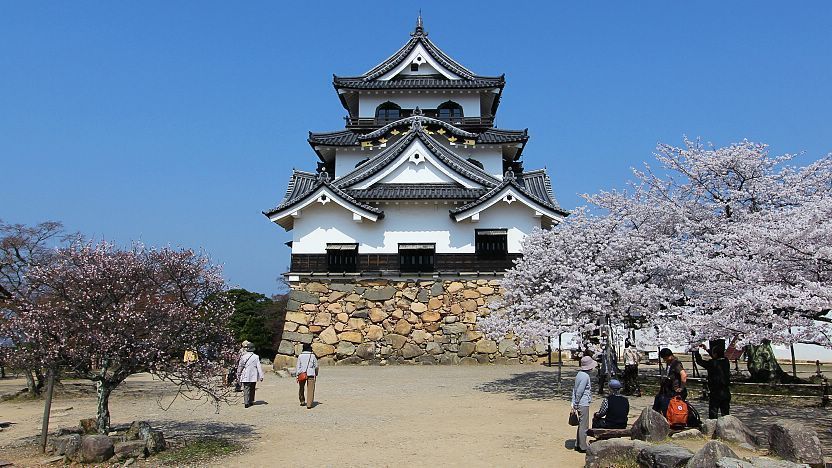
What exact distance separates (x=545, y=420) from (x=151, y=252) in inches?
311

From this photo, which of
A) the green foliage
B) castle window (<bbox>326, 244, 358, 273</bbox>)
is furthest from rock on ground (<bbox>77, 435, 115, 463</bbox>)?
the green foliage

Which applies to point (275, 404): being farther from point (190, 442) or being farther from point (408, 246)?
point (408, 246)

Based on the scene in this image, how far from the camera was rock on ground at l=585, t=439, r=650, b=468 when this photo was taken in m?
7.92

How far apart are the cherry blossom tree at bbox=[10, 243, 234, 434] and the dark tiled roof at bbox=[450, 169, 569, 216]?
632 inches

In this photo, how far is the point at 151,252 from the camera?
956cm

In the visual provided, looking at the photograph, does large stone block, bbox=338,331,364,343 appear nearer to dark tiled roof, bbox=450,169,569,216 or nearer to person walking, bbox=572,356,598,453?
dark tiled roof, bbox=450,169,569,216

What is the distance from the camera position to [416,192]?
25656mm

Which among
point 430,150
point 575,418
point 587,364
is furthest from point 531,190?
point 575,418

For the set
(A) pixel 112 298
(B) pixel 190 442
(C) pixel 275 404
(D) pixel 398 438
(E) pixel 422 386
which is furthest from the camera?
(E) pixel 422 386

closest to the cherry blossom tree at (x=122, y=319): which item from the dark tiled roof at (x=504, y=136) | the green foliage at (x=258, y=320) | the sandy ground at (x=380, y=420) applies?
the sandy ground at (x=380, y=420)

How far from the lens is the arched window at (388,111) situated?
31.4m

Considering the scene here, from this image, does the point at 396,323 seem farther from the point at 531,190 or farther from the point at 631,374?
the point at 631,374

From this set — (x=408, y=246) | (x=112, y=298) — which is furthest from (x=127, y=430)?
(x=408, y=246)

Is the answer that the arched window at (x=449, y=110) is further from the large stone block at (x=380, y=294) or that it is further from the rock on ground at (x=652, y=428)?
the rock on ground at (x=652, y=428)
